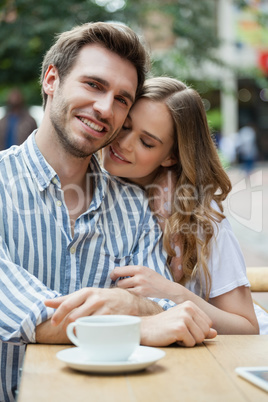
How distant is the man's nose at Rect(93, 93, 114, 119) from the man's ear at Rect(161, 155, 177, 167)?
0.55 m

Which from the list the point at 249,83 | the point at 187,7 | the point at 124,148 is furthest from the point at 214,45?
the point at 249,83

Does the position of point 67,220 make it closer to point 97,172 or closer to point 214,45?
point 97,172

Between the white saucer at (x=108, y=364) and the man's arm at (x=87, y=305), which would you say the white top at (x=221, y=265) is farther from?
the white saucer at (x=108, y=364)

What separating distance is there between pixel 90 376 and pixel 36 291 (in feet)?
2.11

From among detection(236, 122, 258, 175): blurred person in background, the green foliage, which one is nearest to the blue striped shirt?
the green foliage

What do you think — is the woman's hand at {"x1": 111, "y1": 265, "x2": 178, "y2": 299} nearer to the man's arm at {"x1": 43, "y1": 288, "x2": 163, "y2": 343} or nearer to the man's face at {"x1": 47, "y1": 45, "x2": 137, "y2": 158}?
the man's arm at {"x1": 43, "y1": 288, "x2": 163, "y2": 343}

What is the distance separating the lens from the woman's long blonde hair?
283 cm

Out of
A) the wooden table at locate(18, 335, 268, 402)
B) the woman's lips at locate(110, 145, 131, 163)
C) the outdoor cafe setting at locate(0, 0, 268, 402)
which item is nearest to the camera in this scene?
the wooden table at locate(18, 335, 268, 402)

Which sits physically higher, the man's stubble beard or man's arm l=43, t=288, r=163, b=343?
the man's stubble beard

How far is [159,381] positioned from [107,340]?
16 centimetres

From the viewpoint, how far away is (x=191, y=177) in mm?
3043

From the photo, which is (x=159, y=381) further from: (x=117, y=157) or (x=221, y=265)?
(x=117, y=157)

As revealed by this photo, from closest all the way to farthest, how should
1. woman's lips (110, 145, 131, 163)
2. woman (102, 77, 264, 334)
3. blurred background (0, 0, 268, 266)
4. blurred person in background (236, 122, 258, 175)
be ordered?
woman (102, 77, 264, 334), woman's lips (110, 145, 131, 163), blurred background (0, 0, 268, 266), blurred person in background (236, 122, 258, 175)

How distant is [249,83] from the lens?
32812 mm
